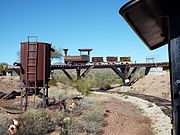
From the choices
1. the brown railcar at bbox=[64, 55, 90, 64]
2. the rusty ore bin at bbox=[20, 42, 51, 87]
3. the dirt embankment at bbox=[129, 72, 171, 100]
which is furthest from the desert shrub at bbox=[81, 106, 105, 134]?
the brown railcar at bbox=[64, 55, 90, 64]

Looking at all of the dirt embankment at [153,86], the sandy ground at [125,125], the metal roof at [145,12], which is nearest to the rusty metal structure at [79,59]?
the dirt embankment at [153,86]

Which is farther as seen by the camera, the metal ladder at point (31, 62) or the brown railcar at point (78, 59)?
the brown railcar at point (78, 59)

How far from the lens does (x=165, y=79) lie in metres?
29.4

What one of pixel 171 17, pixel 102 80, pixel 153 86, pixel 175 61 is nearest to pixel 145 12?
pixel 171 17

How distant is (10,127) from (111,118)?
18.7 ft

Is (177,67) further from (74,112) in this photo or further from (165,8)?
(74,112)

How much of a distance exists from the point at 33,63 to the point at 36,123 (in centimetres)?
435

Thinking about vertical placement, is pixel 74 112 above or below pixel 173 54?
below

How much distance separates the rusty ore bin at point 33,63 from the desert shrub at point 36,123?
115 inches

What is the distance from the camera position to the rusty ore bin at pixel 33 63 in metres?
10.8

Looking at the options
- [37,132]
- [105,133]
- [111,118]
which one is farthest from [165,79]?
[37,132]

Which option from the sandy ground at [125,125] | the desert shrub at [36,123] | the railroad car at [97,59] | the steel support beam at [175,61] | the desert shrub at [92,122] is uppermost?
the railroad car at [97,59]

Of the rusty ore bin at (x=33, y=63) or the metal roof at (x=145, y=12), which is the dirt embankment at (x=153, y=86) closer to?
the rusty ore bin at (x=33, y=63)

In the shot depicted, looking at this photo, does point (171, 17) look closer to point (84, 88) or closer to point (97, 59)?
point (84, 88)
